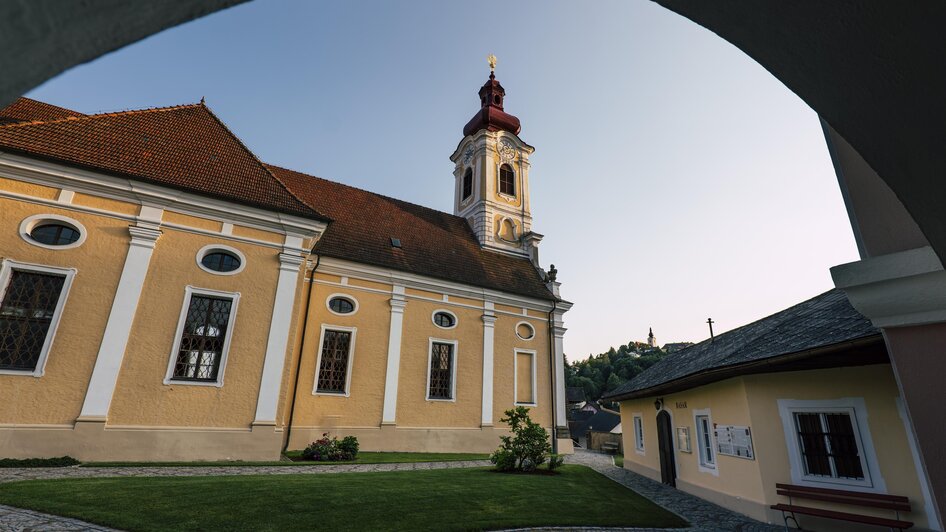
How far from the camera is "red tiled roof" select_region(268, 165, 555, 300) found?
17703 mm

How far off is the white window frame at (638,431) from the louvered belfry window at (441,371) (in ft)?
23.1

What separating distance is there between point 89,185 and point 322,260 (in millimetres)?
6650

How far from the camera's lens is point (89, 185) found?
11.4m

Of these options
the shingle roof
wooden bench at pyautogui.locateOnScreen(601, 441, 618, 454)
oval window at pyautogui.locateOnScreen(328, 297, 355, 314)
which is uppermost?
oval window at pyautogui.locateOnScreen(328, 297, 355, 314)

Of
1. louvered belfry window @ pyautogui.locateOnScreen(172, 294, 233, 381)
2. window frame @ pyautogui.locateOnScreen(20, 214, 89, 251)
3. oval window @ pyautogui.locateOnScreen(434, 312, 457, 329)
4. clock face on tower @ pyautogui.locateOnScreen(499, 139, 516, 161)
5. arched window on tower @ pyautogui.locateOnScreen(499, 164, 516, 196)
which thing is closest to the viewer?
window frame @ pyautogui.locateOnScreen(20, 214, 89, 251)

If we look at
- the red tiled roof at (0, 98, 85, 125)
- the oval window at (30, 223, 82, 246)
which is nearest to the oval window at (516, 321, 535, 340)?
the oval window at (30, 223, 82, 246)

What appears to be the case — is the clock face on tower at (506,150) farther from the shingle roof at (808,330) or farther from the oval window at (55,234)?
the oval window at (55,234)

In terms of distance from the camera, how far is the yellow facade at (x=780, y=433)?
277 inches

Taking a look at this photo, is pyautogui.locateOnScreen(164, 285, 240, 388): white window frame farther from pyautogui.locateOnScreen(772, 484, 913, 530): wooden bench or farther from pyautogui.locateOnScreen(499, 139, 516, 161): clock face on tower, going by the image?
pyautogui.locateOnScreen(499, 139, 516, 161): clock face on tower

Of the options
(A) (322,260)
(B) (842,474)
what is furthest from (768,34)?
(A) (322,260)

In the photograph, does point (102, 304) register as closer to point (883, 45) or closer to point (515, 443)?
point (515, 443)

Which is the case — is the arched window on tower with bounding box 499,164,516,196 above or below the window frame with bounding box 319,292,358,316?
above

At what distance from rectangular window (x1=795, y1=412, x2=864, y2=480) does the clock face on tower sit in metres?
21.1

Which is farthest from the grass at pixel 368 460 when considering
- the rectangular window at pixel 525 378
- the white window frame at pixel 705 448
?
the white window frame at pixel 705 448
